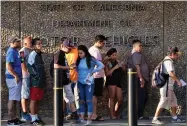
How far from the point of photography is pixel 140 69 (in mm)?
11320

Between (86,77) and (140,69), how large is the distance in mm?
1383

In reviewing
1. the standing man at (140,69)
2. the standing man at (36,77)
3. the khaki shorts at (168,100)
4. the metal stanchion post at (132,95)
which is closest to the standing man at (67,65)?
the standing man at (36,77)

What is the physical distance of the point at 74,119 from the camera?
1084cm

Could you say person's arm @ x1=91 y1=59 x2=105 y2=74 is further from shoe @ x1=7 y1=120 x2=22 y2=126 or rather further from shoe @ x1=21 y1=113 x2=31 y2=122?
shoe @ x1=7 y1=120 x2=22 y2=126

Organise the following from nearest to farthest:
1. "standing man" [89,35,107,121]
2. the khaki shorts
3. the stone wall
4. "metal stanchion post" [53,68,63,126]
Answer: "metal stanchion post" [53,68,63,126] < the khaki shorts < "standing man" [89,35,107,121] < the stone wall

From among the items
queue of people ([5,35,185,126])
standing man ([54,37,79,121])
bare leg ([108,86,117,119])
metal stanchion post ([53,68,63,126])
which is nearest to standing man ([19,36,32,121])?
queue of people ([5,35,185,126])

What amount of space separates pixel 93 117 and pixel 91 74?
1.10m

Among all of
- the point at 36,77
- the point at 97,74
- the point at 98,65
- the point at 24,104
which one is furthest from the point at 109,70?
the point at 24,104

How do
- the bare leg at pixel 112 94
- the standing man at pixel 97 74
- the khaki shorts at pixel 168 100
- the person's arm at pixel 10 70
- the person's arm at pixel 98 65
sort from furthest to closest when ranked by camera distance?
the bare leg at pixel 112 94 < the standing man at pixel 97 74 < the khaki shorts at pixel 168 100 < the person's arm at pixel 10 70 < the person's arm at pixel 98 65

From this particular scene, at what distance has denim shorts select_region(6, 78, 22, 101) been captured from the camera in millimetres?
10781

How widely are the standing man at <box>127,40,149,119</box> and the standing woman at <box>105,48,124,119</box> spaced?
30 centimetres

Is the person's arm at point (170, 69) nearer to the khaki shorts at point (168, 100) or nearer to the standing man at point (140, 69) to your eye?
the khaki shorts at point (168, 100)

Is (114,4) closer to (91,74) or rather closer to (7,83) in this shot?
(91,74)

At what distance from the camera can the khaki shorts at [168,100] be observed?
426 inches
